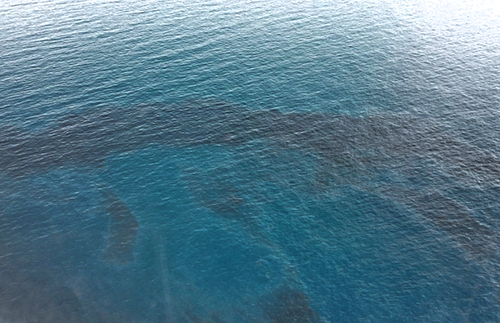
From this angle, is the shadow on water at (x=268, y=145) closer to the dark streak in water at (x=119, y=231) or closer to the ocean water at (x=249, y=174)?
the dark streak in water at (x=119, y=231)

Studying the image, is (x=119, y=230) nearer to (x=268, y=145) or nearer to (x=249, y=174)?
(x=249, y=174)

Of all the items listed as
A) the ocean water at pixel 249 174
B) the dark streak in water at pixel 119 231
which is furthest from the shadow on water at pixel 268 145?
the ocean water at pixel 249 174

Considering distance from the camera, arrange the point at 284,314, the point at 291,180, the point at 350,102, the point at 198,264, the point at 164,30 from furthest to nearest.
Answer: the point at 164,30
the point at 350,102
the point at 291,180
the point at 198,264
the point at 284,314

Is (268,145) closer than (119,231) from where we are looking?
No

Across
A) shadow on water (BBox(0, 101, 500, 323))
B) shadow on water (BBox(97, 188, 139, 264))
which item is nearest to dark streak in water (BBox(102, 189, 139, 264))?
shadow on water (BBox(97, 188, 139, 264))

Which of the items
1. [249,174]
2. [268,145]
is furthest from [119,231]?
[268,145]

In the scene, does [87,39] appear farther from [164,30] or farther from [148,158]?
[148,158]

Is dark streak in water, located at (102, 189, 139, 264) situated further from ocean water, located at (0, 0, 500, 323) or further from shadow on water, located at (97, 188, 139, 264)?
ocean water, located at (0, 0, 500, 323)

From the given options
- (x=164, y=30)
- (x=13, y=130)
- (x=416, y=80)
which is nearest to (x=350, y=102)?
(x=416, y=80)

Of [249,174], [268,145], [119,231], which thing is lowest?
[119,231]
